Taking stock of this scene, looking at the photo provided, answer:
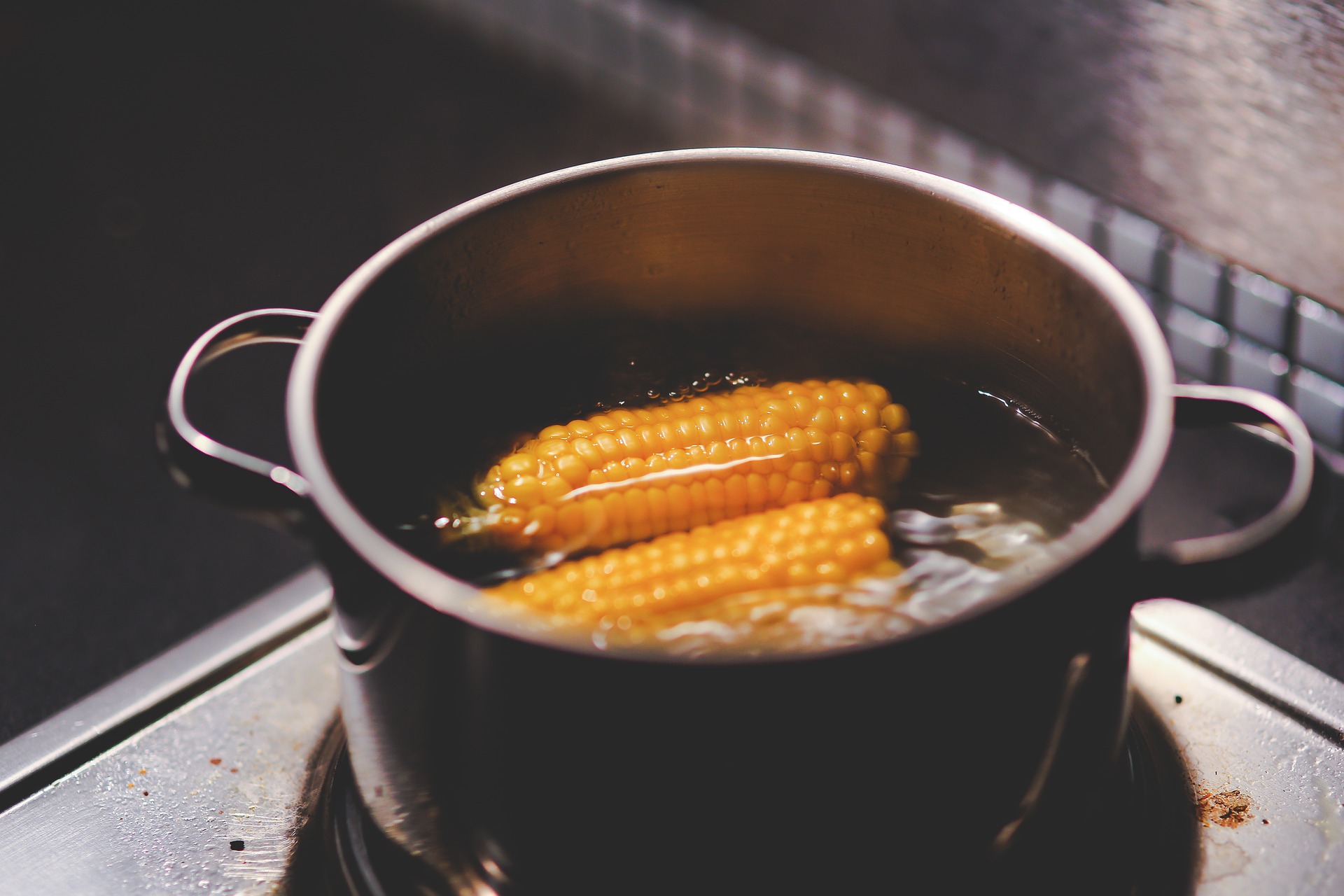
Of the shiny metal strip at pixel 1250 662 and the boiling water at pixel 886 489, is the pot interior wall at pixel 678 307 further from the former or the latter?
the shiny metal strip at pixel 1250 662

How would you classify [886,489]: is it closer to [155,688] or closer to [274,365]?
[155,688]

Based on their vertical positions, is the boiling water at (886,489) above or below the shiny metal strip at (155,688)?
above

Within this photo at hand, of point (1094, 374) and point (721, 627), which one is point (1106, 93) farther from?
point (721, 627)

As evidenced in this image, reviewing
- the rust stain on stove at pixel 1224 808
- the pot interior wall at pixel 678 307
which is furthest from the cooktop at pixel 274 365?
the pot interior wall at pixel 678 307

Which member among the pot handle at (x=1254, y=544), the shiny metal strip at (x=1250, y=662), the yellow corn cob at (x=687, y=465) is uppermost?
the pot handle at (x=1254, y=544)

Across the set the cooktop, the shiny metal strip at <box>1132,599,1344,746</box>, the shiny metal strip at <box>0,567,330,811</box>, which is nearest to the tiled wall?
the cooktop

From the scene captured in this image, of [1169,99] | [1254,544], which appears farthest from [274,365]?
[1254,544]
